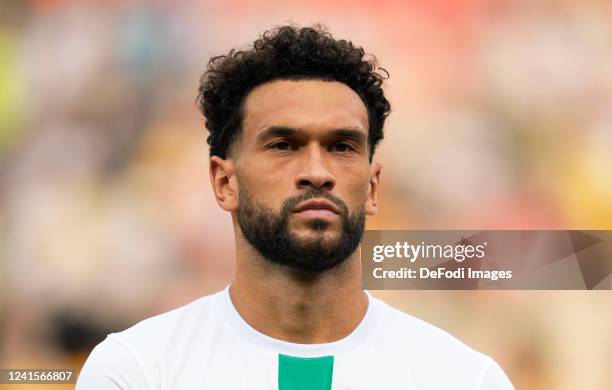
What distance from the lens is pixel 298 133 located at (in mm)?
1857

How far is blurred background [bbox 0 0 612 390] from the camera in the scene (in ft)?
9.39

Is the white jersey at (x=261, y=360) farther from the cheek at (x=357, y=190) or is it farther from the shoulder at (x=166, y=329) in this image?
the cheek at (x=357, y=190)

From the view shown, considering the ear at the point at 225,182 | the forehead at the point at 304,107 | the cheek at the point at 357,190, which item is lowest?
the cheek at the point at 357,190

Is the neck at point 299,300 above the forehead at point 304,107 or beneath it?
beneath

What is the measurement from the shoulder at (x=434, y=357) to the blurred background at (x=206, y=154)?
2.70 feet

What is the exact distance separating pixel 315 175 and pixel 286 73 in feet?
1.12

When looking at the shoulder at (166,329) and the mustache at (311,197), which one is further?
the shoulder at (166,329)

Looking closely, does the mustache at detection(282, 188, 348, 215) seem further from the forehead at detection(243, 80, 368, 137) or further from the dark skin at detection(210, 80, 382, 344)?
the forehead at detection(243, 80, 368, 137)

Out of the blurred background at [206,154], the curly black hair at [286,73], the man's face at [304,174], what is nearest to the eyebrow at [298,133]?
the man's face at [304,174]

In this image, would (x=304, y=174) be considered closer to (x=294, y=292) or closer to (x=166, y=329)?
(x=294, y=292)

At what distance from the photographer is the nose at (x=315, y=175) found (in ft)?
5.87

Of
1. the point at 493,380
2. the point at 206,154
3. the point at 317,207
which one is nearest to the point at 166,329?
the point at 317,207

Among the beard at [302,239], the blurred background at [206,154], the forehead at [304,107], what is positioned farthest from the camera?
the blurred background at [206,154]

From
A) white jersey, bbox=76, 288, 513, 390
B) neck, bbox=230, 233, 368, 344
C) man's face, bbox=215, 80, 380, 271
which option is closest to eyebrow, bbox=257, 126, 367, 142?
man's face, bbox=215, 80, 380, 271
